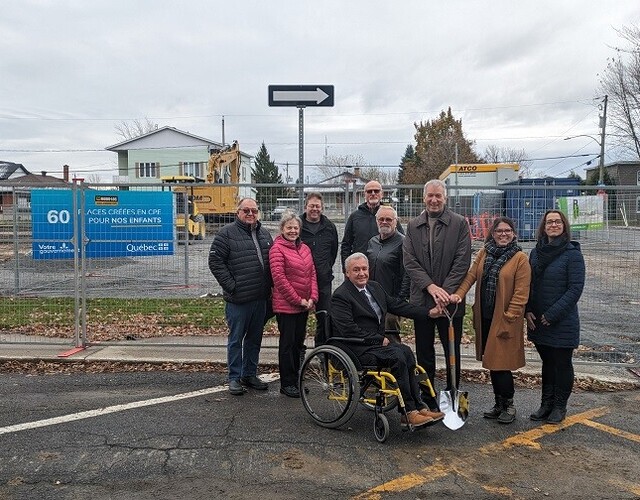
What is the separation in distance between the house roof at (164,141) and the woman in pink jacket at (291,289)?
48.7 m

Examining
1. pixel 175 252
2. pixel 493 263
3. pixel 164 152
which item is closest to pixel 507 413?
pixel 493 263

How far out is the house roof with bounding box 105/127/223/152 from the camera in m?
52.6

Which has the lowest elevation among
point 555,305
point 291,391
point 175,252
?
point 291,391

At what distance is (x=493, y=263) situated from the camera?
16.0ft

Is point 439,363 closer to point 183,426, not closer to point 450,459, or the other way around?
point 450,459

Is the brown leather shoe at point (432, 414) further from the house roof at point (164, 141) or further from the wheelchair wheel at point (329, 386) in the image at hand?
the house roof at point (164, 141)

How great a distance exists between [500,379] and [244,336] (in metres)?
2.47

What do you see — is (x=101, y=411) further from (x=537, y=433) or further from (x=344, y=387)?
(x=537, y=433)

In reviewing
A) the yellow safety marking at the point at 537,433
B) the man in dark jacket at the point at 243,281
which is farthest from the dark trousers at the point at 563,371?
the man in dark jacket at the point at 243,281

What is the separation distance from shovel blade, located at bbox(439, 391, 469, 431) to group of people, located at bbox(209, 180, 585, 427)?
78 millimetres

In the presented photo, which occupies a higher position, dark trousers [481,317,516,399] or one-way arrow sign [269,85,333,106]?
one-way arrow sign [269,85,333,106]

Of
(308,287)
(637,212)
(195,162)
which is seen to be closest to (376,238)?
(308,287)

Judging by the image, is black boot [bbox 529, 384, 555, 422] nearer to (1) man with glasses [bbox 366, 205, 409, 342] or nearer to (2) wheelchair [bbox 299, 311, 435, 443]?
(2) wheelchair [bbox 299, 311, 435, 443]

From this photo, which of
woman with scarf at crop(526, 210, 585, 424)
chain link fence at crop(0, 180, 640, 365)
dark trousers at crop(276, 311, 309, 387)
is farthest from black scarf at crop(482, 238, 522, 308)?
dark trousers at crop(276, 311, 309, 387)
